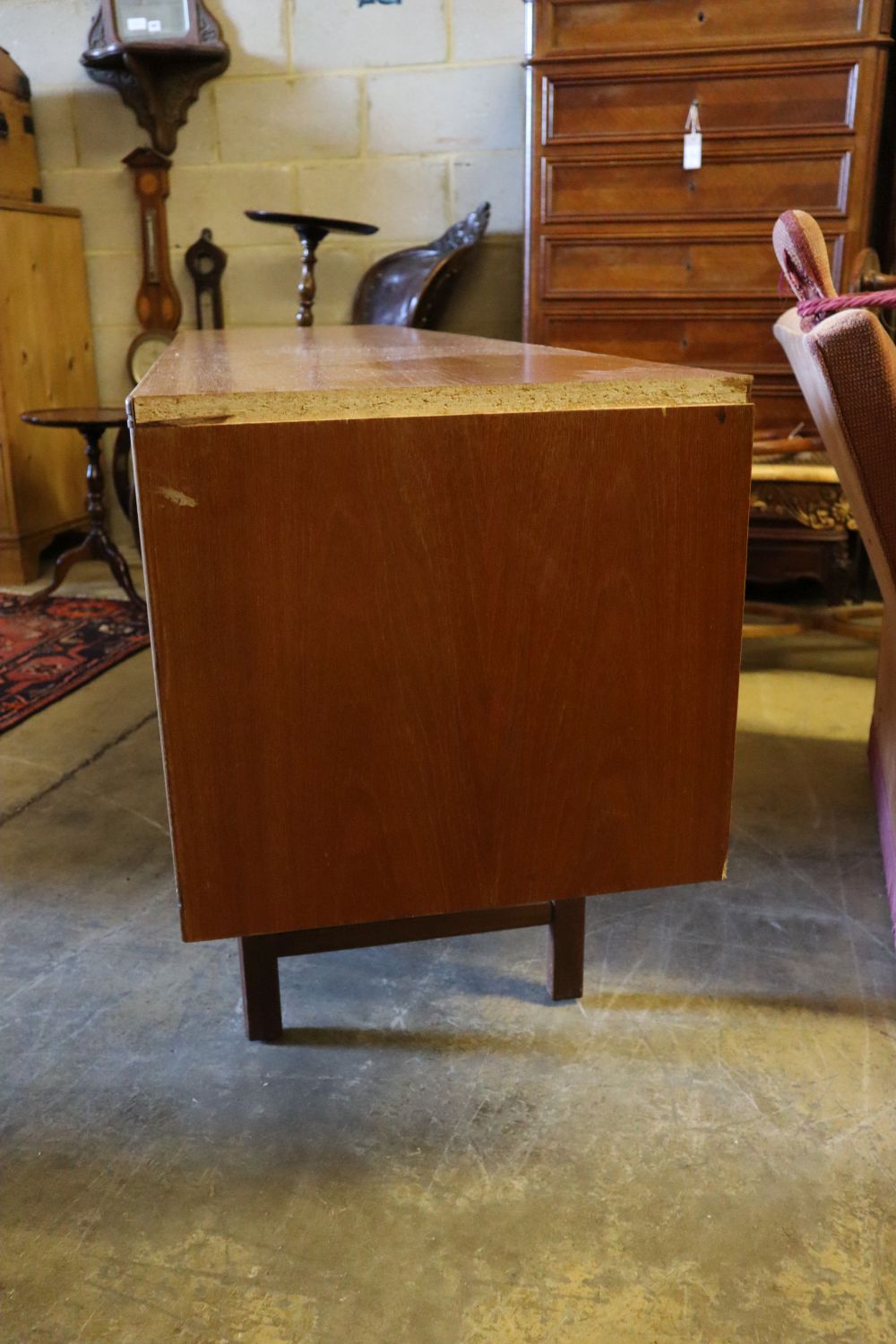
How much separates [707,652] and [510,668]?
0.61ft

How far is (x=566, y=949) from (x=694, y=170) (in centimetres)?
227

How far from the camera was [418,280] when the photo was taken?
3.24 meters

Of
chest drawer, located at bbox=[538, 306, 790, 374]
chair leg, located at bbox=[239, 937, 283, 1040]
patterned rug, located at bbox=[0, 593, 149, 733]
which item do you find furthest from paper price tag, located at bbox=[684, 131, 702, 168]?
chair leg, located at bbox=[239, 937, 283, 1040]

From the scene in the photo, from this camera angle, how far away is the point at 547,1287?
2.98ft

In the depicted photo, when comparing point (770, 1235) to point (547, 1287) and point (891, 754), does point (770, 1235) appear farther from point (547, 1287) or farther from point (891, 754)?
point (891, 754)

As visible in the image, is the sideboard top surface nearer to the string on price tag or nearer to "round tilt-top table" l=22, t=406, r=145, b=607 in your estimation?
"round tilt-top table" l=22, t=406, r=145, b=607

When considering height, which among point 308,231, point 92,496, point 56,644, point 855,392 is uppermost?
point 308,231

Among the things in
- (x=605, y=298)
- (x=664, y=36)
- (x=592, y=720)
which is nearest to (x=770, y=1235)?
(x=592, y=720)

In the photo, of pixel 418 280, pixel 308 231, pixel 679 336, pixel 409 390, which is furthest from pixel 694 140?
pixel 409 390

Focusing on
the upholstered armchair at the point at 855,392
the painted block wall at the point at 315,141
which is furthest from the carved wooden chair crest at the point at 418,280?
→ the upholstered armchair at the point at 855,392

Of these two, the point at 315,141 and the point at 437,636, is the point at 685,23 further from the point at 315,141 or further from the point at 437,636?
the point at 437,636

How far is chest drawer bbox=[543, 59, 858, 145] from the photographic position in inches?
106

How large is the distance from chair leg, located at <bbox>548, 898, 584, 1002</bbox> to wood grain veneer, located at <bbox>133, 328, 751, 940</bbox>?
211 millimetres

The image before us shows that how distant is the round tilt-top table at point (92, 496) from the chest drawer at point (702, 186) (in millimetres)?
1316
